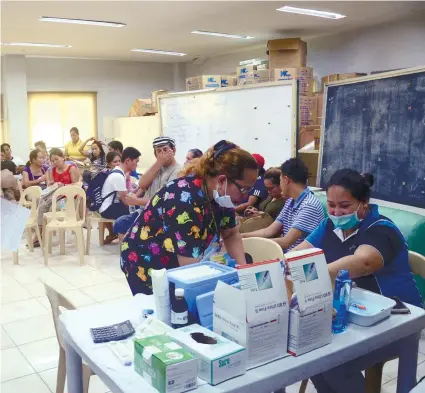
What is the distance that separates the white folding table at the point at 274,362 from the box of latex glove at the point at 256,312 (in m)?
0.06

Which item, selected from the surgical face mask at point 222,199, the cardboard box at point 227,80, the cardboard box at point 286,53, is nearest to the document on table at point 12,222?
the surgical face mask at point 222,199

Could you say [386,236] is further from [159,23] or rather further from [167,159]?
[159,23]

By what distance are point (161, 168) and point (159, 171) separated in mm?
32

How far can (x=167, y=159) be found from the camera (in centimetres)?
397

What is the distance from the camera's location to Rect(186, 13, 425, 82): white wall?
279 inches

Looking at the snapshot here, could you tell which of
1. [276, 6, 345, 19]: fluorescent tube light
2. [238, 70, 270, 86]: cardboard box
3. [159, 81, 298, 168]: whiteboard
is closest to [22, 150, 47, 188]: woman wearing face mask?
[159, 81, 298, 168]: whiteboard

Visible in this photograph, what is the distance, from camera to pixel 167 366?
1.16 metres

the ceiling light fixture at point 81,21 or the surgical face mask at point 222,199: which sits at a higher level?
the ceiling light fixture at point 81,21

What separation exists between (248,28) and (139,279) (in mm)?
6163

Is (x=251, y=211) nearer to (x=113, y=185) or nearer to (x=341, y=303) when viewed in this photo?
(x=113, y=185)

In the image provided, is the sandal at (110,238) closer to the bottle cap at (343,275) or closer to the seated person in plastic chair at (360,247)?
the seated person in plastic chair at (360,247)

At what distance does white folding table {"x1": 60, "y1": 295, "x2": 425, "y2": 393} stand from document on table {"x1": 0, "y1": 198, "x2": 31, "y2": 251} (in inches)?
19.1

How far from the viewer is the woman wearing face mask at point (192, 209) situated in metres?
1.89

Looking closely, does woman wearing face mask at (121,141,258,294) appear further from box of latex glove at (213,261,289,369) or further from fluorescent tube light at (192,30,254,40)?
fluorescent tube light at (192,30,254,40)
